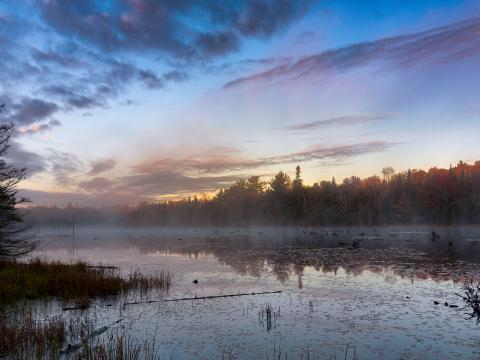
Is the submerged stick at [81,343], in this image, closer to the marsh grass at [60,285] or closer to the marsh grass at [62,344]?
the marsh grass at [62,344]

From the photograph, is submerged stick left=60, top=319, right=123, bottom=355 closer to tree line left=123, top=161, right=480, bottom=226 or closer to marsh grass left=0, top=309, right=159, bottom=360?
marsh grass left=0, top=309, right=159, bottom=360

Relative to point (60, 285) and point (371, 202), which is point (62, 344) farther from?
point (371, 202)

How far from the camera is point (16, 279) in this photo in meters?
21.6

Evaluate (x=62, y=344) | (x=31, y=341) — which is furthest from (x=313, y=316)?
(x=31, y=341)

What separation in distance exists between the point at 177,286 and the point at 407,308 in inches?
515

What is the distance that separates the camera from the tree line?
339ft

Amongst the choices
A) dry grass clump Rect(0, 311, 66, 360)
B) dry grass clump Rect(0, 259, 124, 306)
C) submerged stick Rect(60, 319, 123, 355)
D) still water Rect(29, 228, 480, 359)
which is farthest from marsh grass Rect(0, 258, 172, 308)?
dry grass clump Rect(0, 311, 66, 360)

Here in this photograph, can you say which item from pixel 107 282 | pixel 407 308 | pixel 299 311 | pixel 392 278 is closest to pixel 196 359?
pixel 299 311

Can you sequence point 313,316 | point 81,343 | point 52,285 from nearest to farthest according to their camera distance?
point 81,343 → point 313,316 → point 52,285

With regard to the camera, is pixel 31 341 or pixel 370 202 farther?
pixel 370 202

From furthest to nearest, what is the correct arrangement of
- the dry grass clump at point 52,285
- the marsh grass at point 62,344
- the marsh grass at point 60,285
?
the dry grass clump at point 52,285 → the marsh grass at point 60,285 → the marsh grass at point 62,344

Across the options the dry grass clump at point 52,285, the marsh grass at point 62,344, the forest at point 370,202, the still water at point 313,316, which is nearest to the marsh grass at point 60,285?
the dry grass clump at point 52,285

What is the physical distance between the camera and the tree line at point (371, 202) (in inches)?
4070

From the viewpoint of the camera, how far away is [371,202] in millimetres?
118688
